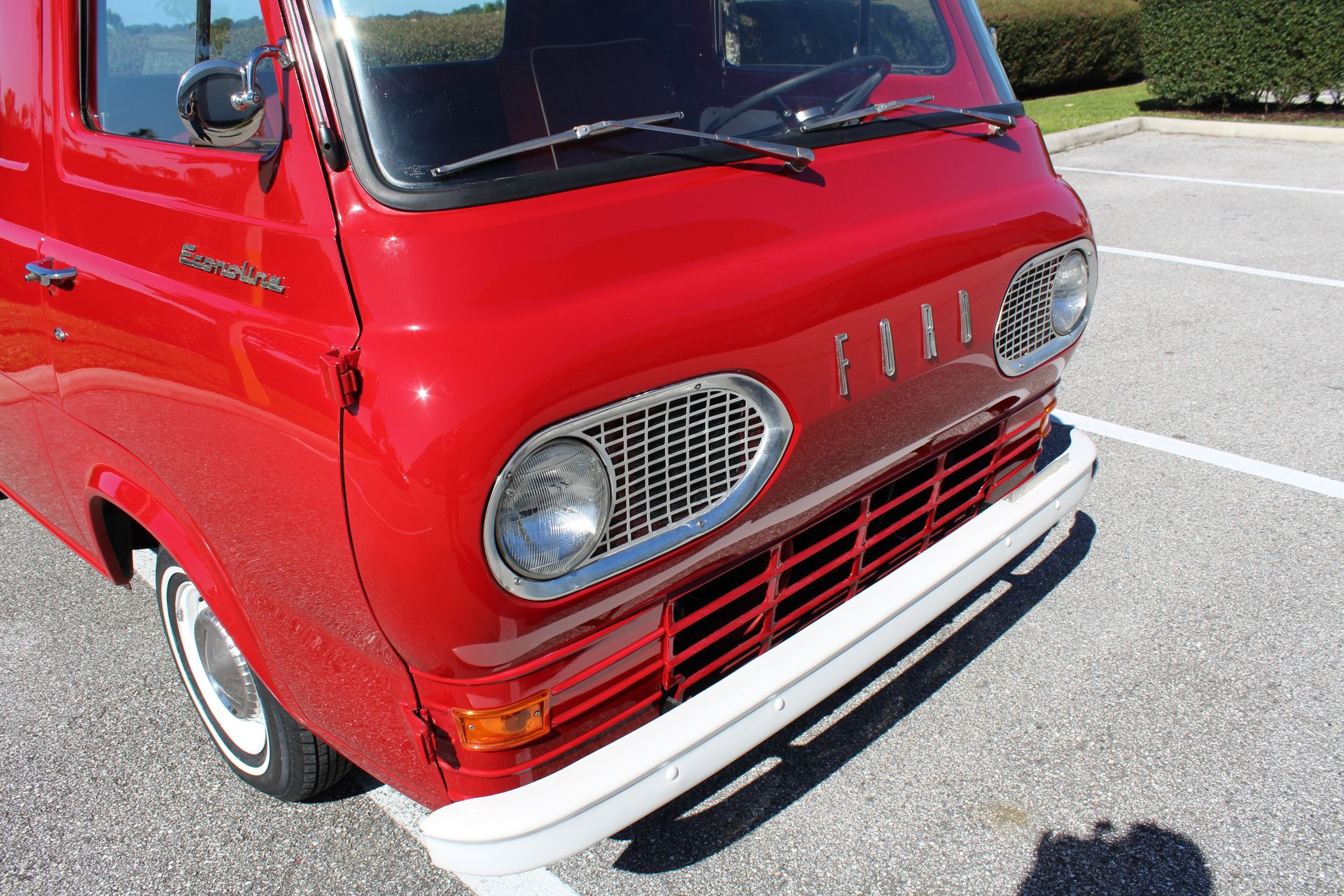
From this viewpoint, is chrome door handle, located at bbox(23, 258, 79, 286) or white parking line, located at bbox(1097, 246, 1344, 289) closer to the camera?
chrome door handle, located at bbox(23, 258, 79, 286)

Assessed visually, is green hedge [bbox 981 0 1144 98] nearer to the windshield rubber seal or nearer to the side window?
the windshield rubber seal

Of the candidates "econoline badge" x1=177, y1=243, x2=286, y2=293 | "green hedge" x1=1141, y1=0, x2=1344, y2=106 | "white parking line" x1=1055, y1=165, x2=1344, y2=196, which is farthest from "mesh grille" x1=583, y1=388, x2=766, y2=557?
"green hedge" x1=1141, y1=0, x2=1344, y2=106

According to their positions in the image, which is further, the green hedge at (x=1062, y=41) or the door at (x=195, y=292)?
the green hedge at (x=1062, y=41)

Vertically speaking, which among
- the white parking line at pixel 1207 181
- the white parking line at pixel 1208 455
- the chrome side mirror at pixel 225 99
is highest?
the chrome side mirror at pixel 225 99

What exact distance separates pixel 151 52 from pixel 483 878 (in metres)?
1.89

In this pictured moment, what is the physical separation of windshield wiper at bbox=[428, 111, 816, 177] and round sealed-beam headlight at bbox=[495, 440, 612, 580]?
537 millimetres

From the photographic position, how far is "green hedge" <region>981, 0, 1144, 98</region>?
1450 cm

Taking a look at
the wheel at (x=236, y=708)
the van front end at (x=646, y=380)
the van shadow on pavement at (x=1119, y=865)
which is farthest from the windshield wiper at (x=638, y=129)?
the van shadow on pavement at (x=1119, y=865)

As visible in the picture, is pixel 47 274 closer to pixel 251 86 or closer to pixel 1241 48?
pixel 251 86

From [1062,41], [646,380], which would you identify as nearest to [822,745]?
[646,380]

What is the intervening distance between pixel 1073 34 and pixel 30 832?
16.6 meters

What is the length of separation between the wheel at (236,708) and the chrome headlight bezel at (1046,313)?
1854 millimetres

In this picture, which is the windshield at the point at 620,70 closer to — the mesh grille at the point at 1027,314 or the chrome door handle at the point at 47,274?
the mesh grille at the point at 1027,314

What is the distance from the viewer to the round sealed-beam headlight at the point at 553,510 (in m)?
1.54
